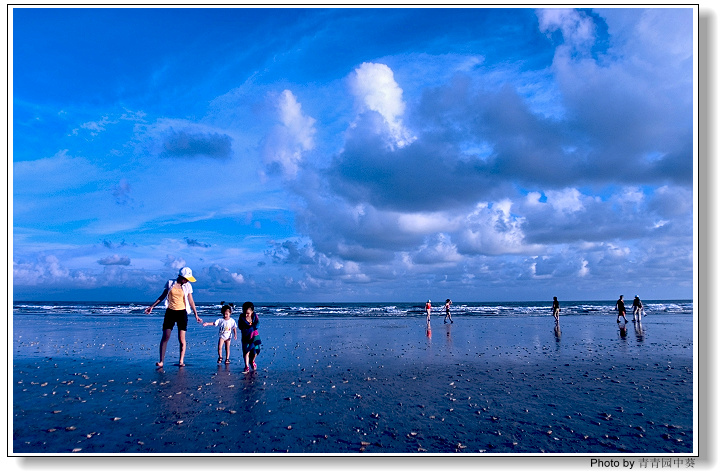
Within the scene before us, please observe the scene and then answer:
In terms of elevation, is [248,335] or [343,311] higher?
[248,335]

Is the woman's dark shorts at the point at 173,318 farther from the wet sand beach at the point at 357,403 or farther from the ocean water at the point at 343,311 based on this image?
the ocean water at the point at 343,311

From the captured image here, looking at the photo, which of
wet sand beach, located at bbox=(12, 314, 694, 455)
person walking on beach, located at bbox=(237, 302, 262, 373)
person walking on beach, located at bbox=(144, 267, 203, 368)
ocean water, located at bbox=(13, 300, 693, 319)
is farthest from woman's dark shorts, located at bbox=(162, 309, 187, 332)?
ocean water, located at bbox=(13, 300, 693, 319)

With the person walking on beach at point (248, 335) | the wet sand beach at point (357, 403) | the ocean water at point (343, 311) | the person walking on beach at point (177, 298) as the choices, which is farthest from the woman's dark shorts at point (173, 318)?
the ocean water at point (343, 311)

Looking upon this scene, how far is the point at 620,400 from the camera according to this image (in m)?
8.73

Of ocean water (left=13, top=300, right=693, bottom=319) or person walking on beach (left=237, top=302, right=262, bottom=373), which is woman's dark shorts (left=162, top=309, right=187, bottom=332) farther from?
ocean water (left=13, top=300, right=693, bottom=319)

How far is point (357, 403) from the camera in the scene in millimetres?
8320

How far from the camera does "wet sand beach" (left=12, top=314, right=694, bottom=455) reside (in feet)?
20.9

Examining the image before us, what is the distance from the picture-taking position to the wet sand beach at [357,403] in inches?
251

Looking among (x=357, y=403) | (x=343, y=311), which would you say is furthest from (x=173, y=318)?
(x=343, y=311)

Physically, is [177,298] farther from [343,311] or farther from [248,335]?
[343,311]

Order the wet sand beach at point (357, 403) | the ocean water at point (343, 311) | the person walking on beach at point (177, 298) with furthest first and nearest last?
the ocean water at point (343, 311)
the person walking on beach at point (177, 298)
the wet sand beach at point (357, 403)
